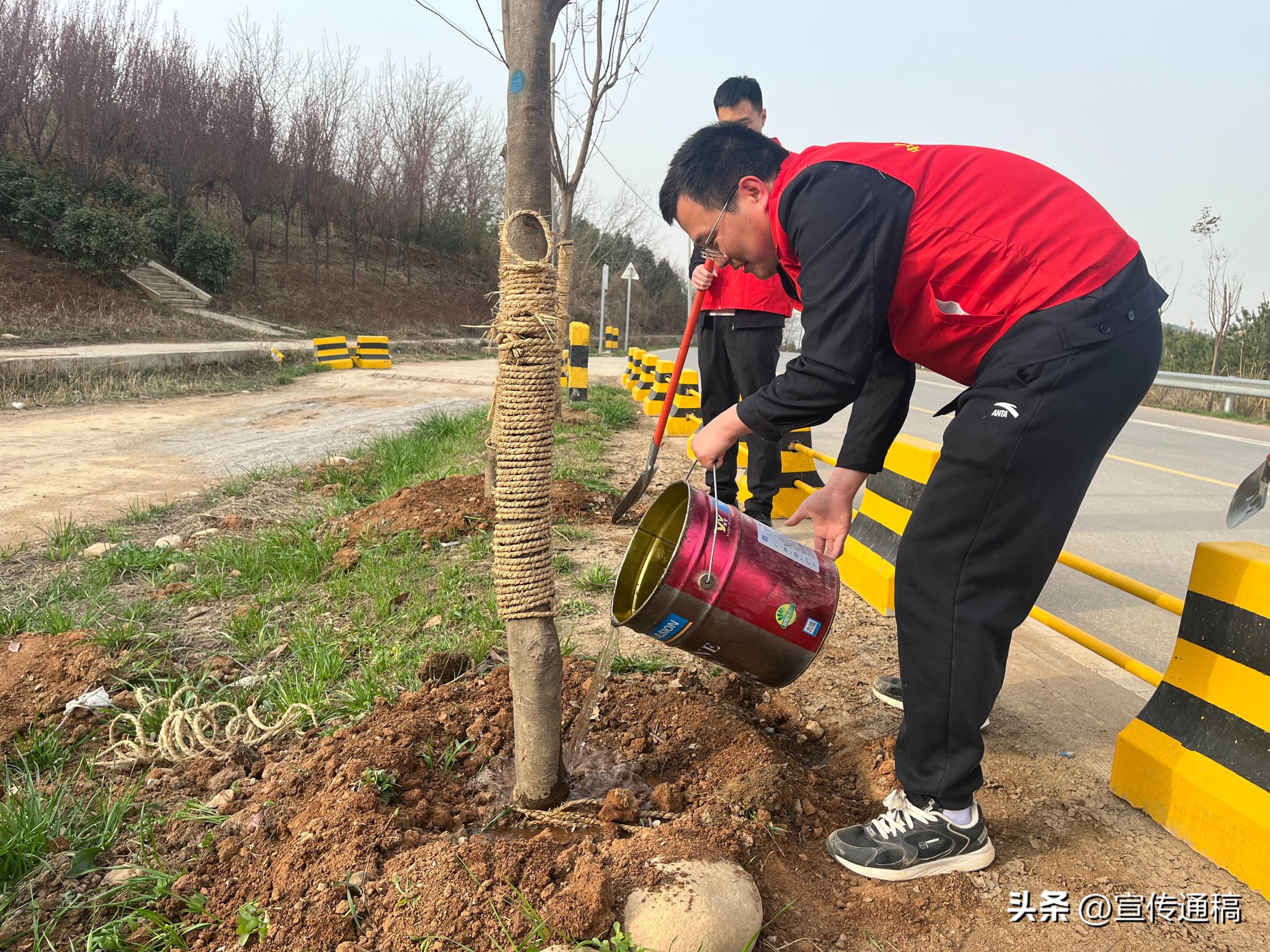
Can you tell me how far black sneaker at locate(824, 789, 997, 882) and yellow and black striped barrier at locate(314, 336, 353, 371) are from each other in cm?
1532

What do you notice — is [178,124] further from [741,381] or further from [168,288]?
[741,381]

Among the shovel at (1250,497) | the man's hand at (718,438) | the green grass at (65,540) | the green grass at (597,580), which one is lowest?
the green grass at (65,540)

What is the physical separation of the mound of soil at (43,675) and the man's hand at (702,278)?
2.49 meters

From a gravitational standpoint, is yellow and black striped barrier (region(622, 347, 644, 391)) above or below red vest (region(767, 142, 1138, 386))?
below

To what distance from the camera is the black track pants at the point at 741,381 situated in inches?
152

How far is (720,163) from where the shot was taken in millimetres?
1822

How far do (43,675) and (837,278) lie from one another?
9.15 ft

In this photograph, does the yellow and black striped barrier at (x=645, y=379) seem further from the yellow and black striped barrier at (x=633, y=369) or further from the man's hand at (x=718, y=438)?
the man's hand at (x=718, y=438)

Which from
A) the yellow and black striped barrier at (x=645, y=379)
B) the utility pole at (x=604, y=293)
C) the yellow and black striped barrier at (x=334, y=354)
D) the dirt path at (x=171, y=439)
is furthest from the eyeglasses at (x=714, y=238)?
the utility pole at (x=604, y=293)

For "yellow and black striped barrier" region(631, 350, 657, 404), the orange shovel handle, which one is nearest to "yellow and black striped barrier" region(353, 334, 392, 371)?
"yellow and black striped barrier" region(631, 350, 657, 404)

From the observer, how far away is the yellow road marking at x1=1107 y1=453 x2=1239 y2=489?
21.7 ft

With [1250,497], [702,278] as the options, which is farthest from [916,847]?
[702,278]

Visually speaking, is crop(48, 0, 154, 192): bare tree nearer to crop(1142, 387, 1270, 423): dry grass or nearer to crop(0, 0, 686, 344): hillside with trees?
crop(0, 0, 686, 344): hillside with trees

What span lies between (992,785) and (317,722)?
194cm
